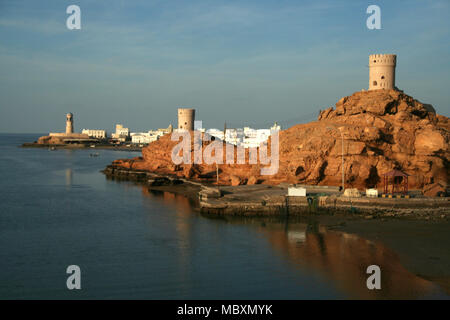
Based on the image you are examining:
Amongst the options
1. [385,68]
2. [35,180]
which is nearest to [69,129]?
[35,180]

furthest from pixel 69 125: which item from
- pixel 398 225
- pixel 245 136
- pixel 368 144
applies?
pixel 398 225

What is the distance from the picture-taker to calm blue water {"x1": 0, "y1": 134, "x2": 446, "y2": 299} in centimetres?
2075

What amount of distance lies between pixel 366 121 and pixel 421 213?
41.7ft

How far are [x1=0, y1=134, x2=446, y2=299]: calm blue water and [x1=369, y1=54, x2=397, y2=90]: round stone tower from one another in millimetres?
24158

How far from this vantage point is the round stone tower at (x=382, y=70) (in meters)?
49.7

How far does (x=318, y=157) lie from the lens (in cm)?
4403

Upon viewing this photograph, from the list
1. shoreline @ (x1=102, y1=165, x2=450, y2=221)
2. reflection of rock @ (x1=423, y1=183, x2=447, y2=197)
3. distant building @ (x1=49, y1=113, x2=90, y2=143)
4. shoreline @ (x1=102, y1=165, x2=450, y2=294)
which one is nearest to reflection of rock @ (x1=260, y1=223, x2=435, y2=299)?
shoreline @ (x1=102, y1=165, x2=450, y2=294)

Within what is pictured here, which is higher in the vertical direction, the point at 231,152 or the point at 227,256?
the point at 231,152

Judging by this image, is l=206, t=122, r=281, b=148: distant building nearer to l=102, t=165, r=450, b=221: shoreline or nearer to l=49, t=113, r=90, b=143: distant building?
l=49, t=113, r=90, b=143: distant building

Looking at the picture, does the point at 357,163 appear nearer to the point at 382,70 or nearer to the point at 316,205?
the point at 316,205
